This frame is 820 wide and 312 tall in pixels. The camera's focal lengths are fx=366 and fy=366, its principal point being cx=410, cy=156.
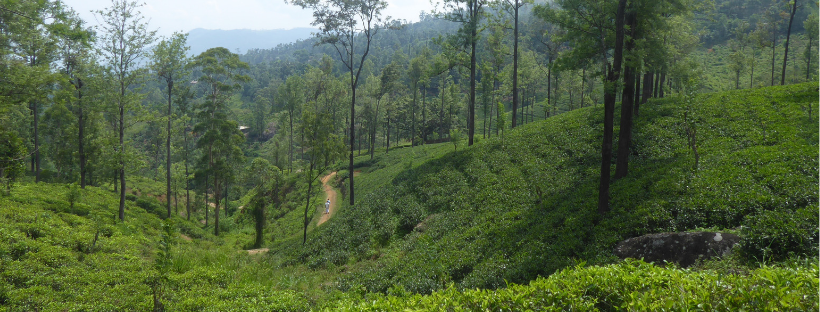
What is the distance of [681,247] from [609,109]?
185 inches

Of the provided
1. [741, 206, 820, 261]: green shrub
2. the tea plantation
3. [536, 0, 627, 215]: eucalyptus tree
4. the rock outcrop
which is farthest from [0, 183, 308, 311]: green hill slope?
[741, 206, 820, 261]: green shrub

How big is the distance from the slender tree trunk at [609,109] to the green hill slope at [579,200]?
506mm

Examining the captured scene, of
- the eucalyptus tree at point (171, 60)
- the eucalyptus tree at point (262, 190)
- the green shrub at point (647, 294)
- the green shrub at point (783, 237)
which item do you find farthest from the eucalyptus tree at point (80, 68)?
the green shrub at point (783, 237)

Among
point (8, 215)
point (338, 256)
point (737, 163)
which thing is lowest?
point (338, 256)

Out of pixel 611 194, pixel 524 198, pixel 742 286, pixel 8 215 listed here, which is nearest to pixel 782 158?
pixel 611 194

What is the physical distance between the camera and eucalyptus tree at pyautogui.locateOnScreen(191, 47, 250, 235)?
2986 cm

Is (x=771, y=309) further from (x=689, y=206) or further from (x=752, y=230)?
(x=689, y=206)

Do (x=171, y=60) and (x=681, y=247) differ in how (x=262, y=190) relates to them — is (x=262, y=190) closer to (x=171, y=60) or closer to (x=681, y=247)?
(x=171, y=60)

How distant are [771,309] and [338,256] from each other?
15508 millimetres

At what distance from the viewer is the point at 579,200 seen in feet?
42.8

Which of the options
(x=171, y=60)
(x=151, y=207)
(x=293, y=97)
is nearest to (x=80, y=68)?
(x=171, y=60)

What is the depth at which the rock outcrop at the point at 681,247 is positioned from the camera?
786 centimetres

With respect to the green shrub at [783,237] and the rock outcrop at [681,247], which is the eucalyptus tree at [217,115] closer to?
the rock outcrop at [681,247]

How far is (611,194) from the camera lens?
40.6ft
